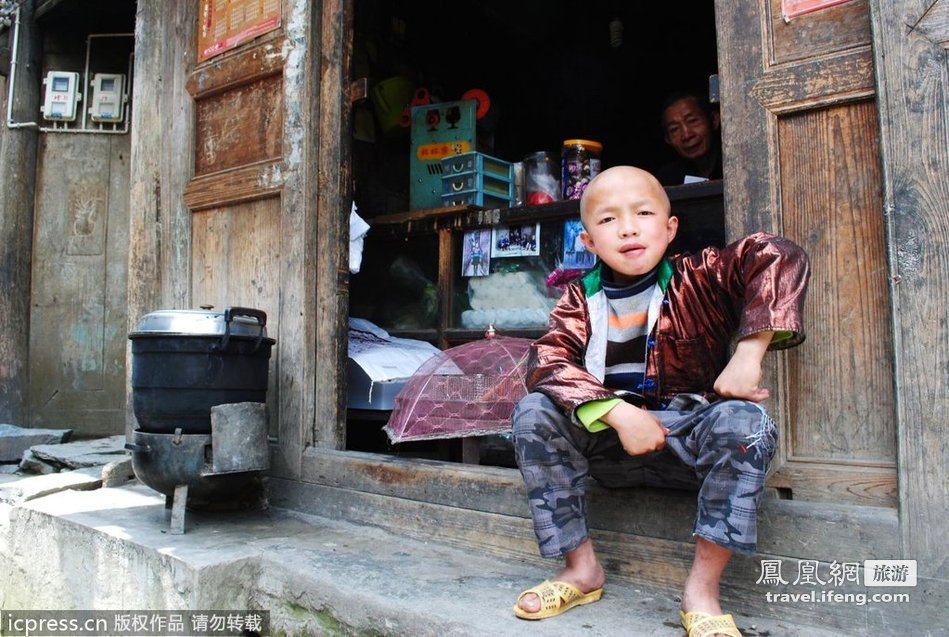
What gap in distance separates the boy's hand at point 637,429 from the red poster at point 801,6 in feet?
4.38

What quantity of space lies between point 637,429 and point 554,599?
0.55m

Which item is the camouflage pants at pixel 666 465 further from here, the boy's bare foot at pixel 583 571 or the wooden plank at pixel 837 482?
the wooden plank at pixel 837 482

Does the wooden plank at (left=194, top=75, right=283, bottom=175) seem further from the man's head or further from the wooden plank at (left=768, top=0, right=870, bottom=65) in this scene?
the wooden plank at (left=768, top=0, right=870, bottom=65)

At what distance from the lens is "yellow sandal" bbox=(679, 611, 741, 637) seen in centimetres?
167

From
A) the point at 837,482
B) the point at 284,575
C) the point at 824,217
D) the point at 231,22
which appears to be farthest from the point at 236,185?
the point at 837,482

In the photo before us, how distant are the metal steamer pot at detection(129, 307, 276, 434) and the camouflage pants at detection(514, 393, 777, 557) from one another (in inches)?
59.6

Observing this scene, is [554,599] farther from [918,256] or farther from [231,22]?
[231,22]

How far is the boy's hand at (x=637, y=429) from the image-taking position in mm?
1788

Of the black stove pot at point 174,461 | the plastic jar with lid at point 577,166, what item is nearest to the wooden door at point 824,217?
the plastic jar with lid at point 577,166

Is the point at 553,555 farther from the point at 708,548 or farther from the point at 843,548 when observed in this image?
the point at 843,548

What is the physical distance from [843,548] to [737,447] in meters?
0.50

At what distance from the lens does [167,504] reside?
3205 mm

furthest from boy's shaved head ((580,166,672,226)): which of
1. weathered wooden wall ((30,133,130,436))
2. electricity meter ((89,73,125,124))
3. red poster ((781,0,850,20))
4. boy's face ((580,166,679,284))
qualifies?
electricity meter ((89,73,125,124))

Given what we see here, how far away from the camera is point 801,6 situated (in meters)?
2.09
